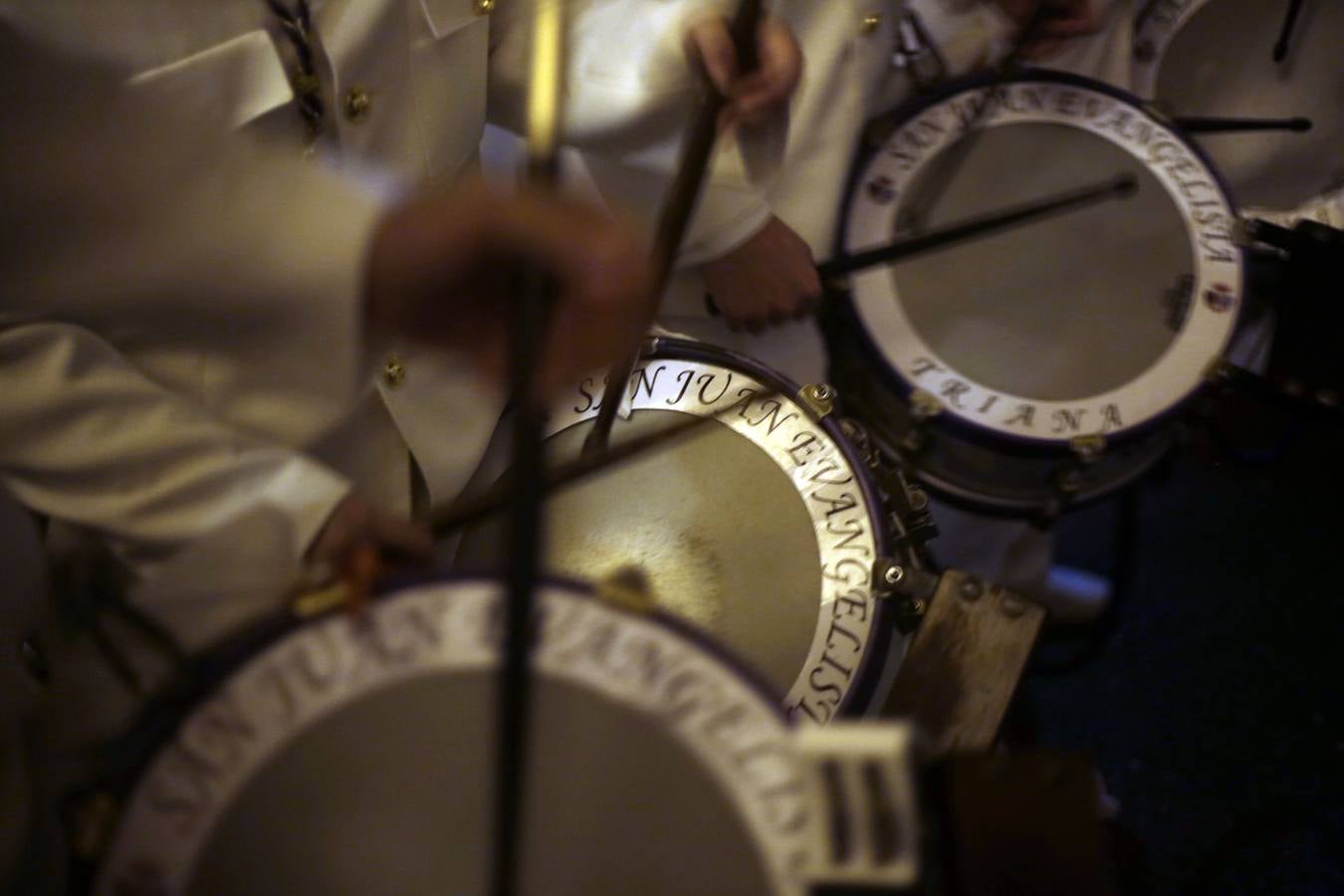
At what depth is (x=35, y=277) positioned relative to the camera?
1.67ft

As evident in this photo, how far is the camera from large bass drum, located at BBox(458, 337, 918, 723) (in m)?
0.60

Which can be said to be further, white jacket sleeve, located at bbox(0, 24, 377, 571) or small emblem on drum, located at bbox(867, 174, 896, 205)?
small emblem on drum, located at bbox(867, 174, 896, 205)

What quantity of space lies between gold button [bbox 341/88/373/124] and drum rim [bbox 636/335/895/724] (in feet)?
0.80

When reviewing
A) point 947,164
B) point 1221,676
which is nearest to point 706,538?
point 947,164

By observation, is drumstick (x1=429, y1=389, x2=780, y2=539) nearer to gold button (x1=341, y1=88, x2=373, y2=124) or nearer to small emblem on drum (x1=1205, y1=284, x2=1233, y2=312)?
gold button (x1=341, y1=88, x2=373, y2=124)

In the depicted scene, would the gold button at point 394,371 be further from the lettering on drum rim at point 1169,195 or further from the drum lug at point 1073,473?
the drum lug at point 1073,473

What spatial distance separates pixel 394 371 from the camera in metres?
0.65

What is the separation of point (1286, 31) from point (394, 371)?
1023 mm

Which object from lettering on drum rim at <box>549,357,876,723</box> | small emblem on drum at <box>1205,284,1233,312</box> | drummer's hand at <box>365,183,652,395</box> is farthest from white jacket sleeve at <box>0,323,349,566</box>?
small emblem on drum at <box>1205,284,1233,312</box>

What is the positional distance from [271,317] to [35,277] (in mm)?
120

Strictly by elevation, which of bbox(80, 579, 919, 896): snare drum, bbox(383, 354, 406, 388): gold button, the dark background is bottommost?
the dark background

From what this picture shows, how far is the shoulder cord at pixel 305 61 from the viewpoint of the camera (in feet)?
1.86

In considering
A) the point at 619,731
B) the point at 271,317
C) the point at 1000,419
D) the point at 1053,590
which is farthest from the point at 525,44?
the point at 1053,590

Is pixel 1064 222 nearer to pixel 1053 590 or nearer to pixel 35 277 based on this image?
pixel 1053 590
